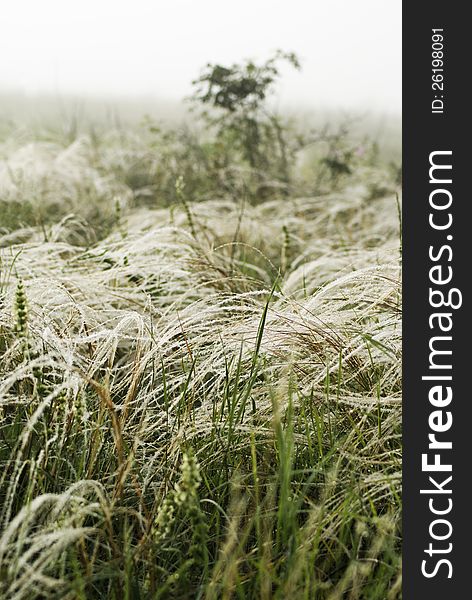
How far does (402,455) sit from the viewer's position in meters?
1.39

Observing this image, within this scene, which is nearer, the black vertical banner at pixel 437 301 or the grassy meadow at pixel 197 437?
the grassy meadow at pixel 197 437

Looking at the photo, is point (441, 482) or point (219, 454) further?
point (219, 454)

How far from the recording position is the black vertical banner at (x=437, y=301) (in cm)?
130

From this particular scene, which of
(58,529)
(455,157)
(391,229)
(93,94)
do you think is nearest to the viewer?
(58,529)

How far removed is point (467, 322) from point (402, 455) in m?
0.34

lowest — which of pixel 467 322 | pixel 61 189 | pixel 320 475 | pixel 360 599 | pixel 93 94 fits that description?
pixel 360 599

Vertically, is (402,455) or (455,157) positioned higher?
(455,157)

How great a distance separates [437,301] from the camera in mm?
1545

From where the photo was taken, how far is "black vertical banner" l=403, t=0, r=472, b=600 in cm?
130

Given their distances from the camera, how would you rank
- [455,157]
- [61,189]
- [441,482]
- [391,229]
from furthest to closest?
1. [61,189]
2. [391,229]
3. [455,157]
4. [441,482]

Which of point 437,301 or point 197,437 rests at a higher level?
point 437,301

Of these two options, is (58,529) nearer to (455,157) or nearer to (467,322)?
(467,322)

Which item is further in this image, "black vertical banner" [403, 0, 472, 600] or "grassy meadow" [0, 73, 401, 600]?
"black vertical banner" [403, 0, 472, 600]

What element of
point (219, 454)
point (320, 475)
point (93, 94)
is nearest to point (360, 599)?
point (320, 475)
